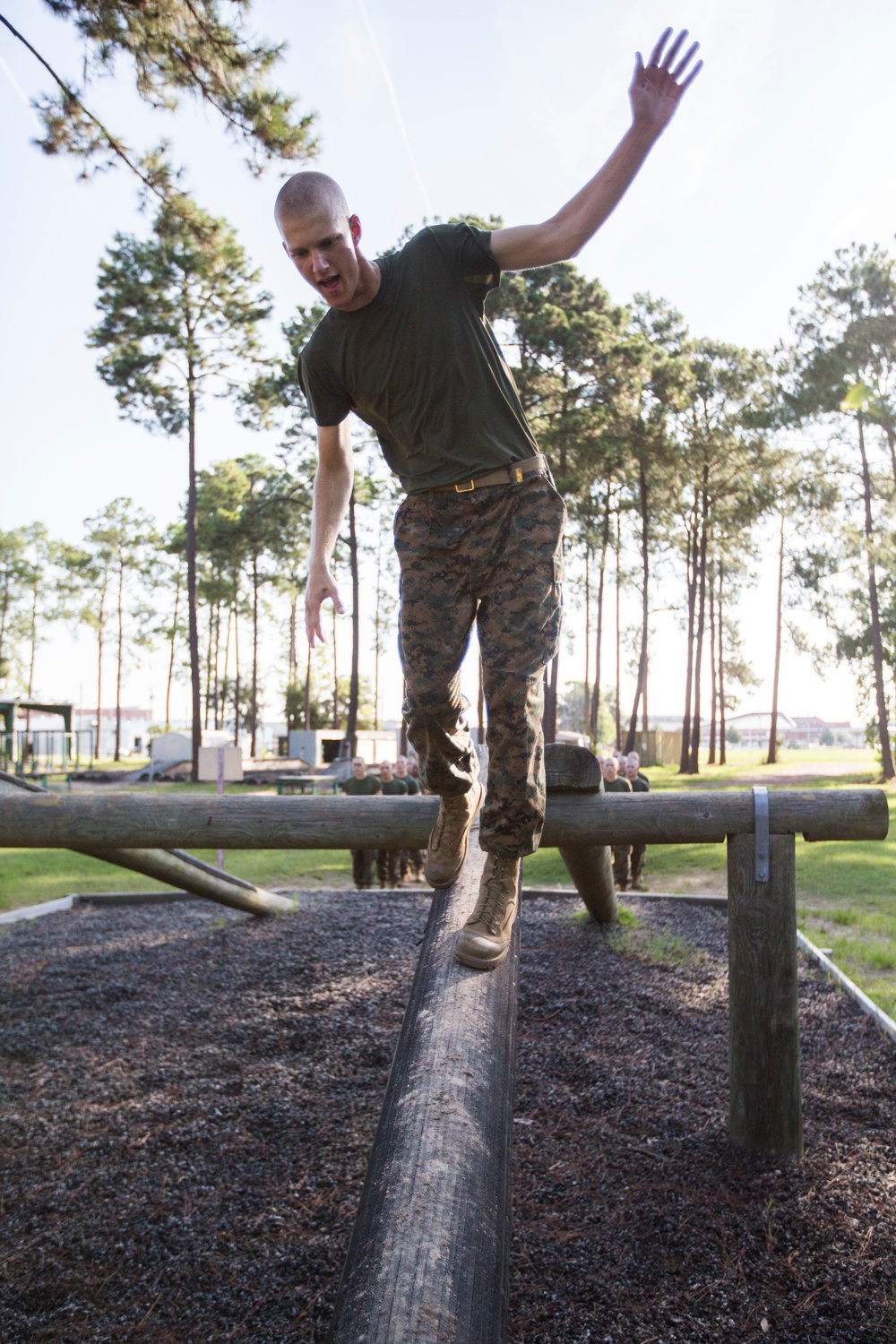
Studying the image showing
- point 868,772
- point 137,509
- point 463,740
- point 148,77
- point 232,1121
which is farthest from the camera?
point 137,509

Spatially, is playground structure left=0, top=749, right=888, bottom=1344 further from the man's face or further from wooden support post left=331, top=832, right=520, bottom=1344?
the man's face

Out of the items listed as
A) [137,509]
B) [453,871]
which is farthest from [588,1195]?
[137,509]

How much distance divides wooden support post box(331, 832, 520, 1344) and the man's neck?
1871 mm

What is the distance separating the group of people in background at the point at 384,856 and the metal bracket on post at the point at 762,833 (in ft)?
24.5

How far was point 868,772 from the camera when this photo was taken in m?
30.5

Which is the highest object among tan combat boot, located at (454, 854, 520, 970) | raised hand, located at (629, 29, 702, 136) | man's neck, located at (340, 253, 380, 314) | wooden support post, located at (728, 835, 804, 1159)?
raised hand, located at (629, 29, 702, 136)

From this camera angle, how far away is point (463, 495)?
8.65ft

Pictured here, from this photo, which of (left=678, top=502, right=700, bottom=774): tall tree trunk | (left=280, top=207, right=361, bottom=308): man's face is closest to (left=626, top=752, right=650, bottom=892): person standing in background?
(left=280, top=207, right=361, bottom=308): man's face

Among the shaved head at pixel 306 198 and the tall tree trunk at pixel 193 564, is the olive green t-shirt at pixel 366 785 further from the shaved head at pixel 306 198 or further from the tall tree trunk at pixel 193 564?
the tall tree trunk at pixel 193 564

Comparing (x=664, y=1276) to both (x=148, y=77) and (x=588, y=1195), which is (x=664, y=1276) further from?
(x=148, y=77)

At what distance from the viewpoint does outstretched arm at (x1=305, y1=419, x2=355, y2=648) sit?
291 cm

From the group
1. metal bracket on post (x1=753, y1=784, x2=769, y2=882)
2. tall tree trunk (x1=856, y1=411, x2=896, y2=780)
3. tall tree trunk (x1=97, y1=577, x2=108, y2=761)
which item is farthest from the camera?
tall tree trunk (x1=97, y1=577, x2=108, y2=761)

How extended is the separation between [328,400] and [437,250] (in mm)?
531

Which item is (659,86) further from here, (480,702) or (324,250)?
(480,702)
